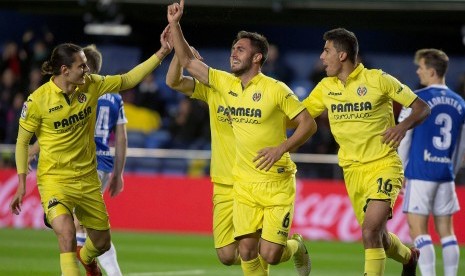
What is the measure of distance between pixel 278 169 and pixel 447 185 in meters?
2.65

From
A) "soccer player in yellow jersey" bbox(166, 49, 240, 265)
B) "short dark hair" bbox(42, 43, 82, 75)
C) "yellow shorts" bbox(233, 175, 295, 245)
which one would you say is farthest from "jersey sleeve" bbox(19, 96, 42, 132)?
"yellow shorts" bbox(233, 175, 295, 245)

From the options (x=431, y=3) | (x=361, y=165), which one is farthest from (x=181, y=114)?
(x=361, y=165)

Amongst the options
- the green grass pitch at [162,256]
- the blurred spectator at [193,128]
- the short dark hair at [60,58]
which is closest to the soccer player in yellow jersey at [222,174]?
the short dark hair at [60,58]

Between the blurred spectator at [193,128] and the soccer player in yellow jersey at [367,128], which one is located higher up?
the soccer player in yellow jersey at [367,128]

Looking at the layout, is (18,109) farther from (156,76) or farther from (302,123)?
(302,123)

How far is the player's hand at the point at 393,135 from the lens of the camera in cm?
885

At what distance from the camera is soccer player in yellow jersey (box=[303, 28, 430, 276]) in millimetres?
8961

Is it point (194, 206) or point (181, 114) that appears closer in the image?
point (194, 206)

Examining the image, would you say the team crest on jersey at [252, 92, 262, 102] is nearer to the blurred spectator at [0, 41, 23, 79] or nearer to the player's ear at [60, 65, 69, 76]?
the player's ear at [60, 65, 69, 76]

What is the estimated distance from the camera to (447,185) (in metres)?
10.9

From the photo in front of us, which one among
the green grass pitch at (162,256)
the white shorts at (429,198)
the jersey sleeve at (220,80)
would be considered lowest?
the green grass pitch at (162,256)

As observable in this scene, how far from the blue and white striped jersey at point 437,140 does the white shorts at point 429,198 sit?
78 millimetres

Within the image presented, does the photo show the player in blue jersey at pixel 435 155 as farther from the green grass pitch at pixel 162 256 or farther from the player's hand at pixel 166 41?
the player's hand at pixel 166 41

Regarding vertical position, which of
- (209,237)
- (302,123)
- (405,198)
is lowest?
(209,237)
